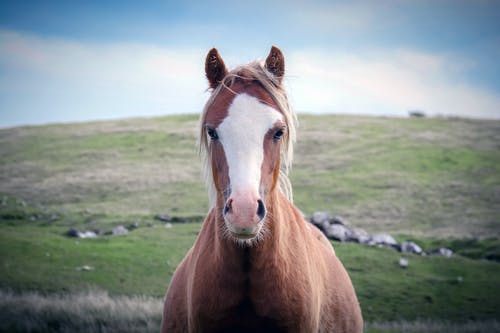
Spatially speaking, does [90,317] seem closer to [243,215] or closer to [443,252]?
[243,215]

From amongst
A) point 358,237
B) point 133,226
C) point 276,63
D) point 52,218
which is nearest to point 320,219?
point 358,237

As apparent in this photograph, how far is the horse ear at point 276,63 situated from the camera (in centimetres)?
404

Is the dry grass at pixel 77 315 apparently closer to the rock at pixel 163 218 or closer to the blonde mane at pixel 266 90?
the blonde mane at pixel 266 90

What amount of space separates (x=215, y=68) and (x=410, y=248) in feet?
58.1

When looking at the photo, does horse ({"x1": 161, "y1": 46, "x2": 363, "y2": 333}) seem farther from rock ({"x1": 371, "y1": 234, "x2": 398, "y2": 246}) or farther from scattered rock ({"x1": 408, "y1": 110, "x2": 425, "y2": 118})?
scattered rock ({"x1": 408, "y1": 110, "x2": 425, "y2": 118})

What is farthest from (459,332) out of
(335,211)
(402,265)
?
(335,211)

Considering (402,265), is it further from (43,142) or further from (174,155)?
(43,142)

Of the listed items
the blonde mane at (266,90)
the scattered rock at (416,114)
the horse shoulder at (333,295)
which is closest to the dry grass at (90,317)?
the horse shoulder at (333,295)

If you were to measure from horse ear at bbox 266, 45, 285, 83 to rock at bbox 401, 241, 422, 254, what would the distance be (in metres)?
17.2

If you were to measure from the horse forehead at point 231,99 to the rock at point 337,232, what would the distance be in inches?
657

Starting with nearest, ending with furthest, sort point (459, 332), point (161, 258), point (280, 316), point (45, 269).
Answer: point (280, 316)
point (459, 332)
point (45, 269)
point (161, 258)

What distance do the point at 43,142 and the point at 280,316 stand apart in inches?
2120

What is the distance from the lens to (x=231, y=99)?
12.4 feet

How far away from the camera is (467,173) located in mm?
36781
